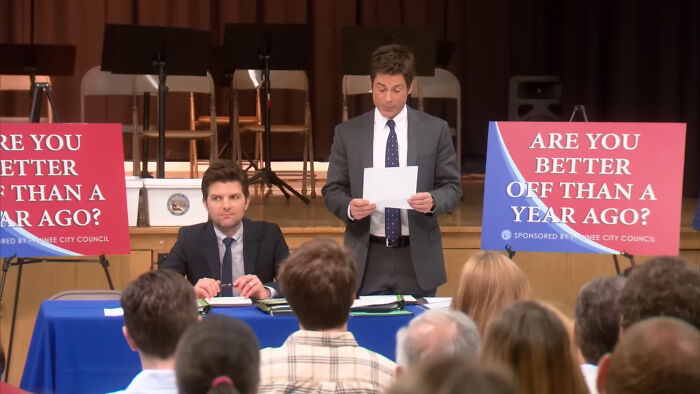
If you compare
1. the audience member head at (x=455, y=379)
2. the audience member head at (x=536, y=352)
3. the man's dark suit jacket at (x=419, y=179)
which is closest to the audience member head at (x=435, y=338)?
the audience member head at (x=536, y=352)

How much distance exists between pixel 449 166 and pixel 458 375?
3136 mm

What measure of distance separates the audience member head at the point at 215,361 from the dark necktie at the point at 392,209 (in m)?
2.42

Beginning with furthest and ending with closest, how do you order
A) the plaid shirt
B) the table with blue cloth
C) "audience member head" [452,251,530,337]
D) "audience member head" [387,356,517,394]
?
1. the table with blue cloth
2. "audience member head" [452,251,530,337]
3. the plaid shirt
4. "audience member head" [387,356,517,394]

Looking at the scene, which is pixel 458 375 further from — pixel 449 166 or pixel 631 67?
pixel 631 67

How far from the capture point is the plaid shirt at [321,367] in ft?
A: 7.84

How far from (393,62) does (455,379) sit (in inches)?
117

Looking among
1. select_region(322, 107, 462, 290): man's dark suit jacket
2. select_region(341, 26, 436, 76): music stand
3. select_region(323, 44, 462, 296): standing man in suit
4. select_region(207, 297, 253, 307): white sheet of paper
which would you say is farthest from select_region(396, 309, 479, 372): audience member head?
select_region(341, 26, 436, 76): music stand

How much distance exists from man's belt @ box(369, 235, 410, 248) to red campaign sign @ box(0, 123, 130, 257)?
1.18 m

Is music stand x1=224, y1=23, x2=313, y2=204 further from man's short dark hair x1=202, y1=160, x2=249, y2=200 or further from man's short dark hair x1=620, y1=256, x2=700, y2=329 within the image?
man's short dark hair x1=620, y1=256, x2=700, y2=329

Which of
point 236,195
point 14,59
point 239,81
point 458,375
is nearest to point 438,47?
point 239,81

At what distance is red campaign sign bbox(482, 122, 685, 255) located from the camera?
4.36 metres

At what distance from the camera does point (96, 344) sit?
11.4 ft

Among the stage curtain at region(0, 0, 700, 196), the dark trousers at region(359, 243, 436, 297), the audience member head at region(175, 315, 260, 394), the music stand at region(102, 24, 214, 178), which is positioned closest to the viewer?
the audience member head at region(175, 315, 260, 394)

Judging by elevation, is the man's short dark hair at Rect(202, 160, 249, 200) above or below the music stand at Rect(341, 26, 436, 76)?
below
